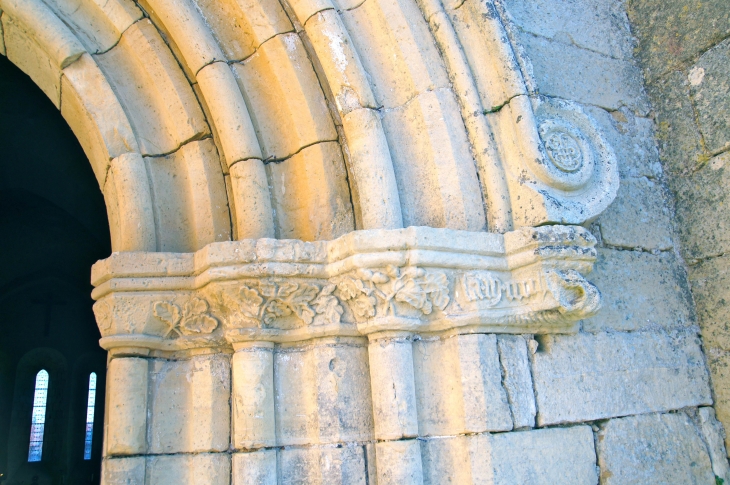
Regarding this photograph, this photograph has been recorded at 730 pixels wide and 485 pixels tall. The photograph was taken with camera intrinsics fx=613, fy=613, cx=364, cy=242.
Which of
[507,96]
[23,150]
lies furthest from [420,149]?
[23,150]

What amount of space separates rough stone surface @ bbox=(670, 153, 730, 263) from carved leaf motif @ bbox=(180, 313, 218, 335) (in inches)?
85.9

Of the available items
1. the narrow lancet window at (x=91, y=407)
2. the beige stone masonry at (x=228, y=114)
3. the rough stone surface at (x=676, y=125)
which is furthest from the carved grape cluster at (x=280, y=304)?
the narrow lancet window at (x=91, y=407)

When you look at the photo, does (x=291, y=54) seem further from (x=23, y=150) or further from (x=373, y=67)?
(x=23, y=150)

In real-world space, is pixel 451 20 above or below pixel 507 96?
above

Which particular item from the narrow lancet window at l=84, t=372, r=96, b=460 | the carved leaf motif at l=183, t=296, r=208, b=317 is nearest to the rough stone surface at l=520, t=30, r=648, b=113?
the carved leaf motif at l=183, t=296, r=208, b=317

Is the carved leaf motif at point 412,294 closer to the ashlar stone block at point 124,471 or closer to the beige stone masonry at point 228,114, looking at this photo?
the beige stone masonry at point 228,114

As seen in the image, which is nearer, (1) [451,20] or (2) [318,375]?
(2) [318,375]

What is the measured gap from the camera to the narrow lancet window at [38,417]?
22.2 ft

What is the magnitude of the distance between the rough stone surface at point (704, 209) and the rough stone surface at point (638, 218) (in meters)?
0.07

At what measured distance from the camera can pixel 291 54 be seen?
2.51 m

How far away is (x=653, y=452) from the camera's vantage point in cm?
242

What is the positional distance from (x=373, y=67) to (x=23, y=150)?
2794 mm

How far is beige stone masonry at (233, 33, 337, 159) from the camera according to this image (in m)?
2.48

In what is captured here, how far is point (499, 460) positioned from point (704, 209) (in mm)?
1623
